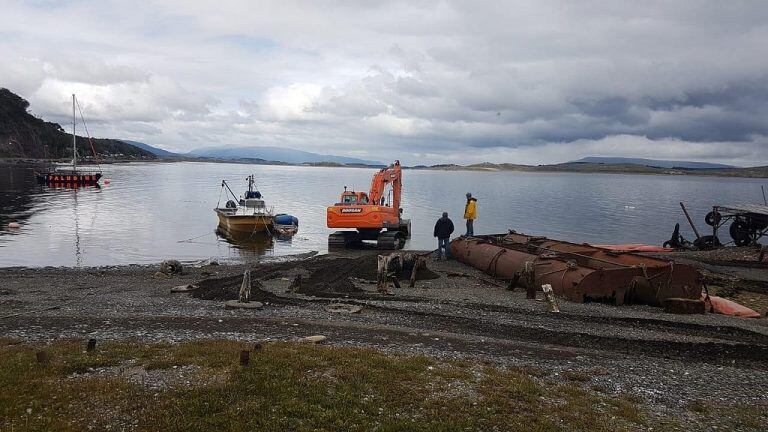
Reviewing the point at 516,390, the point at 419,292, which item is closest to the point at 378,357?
the point at 516,390

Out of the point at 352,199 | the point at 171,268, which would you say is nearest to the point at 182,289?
the point at 171,268

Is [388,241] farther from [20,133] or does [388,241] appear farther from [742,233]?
[20,133]

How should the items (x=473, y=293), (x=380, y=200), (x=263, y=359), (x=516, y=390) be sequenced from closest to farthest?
(x=516, y=390) < (x=263, y=359) < (x=473, y=293) < (x=380, y=200)

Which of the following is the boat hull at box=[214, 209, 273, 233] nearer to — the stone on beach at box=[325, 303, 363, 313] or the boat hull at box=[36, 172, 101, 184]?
the stone on beach at box=[325, 303, 363, 313]

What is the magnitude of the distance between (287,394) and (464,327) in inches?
279

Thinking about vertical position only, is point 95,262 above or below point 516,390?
below

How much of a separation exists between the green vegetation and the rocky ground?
3.79ft

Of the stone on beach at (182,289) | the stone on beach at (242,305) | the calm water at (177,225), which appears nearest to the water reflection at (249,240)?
the calm water at (177,225)

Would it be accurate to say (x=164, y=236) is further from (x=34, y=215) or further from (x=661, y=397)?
(x=661, y=397)

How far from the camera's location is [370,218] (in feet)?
118

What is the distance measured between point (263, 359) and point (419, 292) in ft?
37.6

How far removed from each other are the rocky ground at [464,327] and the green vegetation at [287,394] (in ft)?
3.79

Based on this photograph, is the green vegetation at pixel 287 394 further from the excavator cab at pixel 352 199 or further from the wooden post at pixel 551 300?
the excavator cab at pixel 352 199

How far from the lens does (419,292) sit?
2086 centimetres
